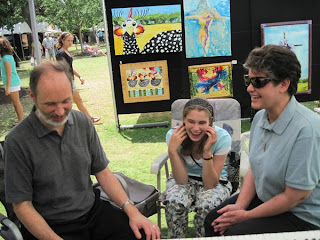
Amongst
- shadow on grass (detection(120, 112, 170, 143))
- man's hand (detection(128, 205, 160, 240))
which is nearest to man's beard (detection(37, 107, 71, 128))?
man's hand (detection(128, 205, 160, 240))

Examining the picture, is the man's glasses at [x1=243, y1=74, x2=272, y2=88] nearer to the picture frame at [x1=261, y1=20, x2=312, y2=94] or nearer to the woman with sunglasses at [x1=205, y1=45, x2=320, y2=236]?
the woman with sunglasses at [x1=205, y1=45, x2=320, y2=236]

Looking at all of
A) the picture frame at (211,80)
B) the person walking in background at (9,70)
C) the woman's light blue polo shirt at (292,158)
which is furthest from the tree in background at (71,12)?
the woman's light blue polo shirt at (292,158)

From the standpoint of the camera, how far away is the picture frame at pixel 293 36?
6289mm

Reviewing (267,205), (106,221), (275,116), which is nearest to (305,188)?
(267,205)

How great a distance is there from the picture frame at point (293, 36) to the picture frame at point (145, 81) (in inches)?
68.9

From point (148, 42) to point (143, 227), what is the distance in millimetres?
4463

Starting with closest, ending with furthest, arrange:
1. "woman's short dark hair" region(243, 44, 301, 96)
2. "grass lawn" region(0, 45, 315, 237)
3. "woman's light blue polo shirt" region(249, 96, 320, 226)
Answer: "woman's light blue polo shirt" region(249, 96, 320, 226) → "woman's short dark hair" region(243, 44, 301, 96) → "grass lawn" region(0, 45, 315, 237)

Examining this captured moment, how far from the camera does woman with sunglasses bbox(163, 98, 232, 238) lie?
9.02 ft

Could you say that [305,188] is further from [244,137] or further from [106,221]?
[244,137]

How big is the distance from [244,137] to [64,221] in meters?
1.88

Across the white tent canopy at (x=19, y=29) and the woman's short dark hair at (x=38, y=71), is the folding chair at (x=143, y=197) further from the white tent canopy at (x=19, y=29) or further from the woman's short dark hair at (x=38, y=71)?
the white tent canopy at (x=19, y=29)

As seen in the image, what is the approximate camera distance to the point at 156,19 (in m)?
6.15

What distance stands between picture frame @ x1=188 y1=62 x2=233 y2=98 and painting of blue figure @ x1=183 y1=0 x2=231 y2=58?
20 centimetres

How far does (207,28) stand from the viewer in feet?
20.3
